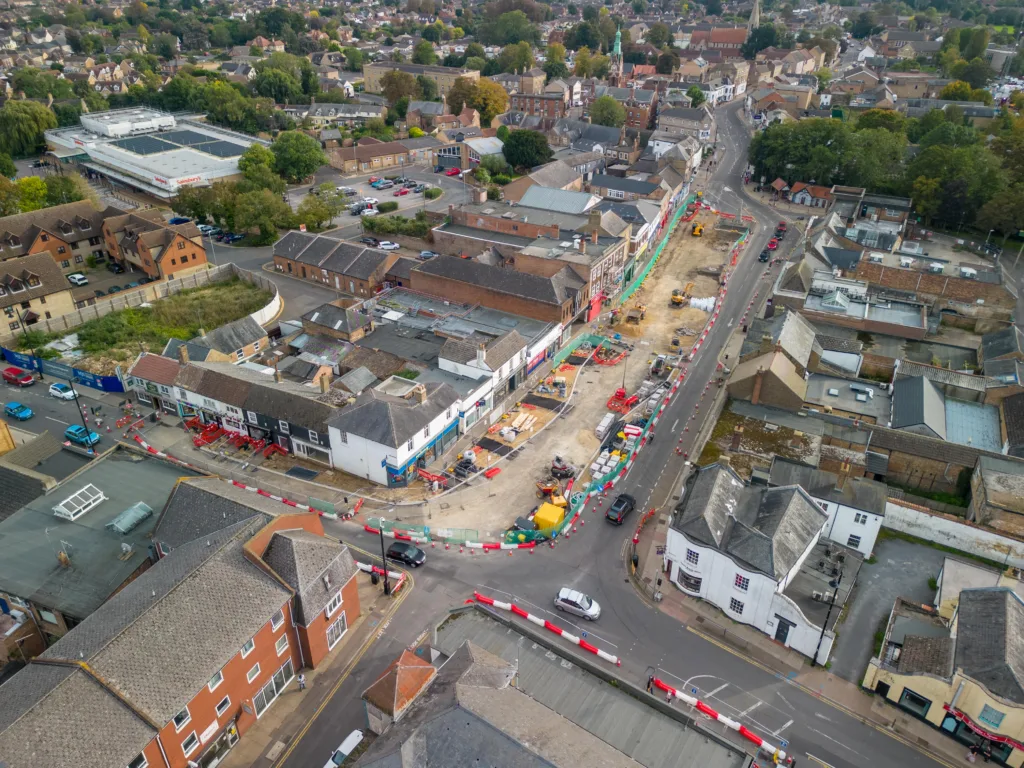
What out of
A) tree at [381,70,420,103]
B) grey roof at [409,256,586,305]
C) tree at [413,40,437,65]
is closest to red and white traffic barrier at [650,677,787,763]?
grey roof at [409,256,586,305]

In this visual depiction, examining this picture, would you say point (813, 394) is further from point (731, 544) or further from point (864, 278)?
point (864, 278)

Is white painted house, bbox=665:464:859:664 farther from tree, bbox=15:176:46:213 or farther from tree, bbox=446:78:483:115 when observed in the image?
tree, bbox=446:78:483:115

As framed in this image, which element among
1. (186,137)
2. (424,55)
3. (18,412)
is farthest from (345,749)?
(424,55)

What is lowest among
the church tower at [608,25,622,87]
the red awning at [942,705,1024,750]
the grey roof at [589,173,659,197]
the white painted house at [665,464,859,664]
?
the red awning at [942,705,1024,750]

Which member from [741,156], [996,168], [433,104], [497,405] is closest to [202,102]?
[433,104]

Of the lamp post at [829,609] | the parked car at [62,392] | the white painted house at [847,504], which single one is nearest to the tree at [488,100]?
the parked car at [62,392]

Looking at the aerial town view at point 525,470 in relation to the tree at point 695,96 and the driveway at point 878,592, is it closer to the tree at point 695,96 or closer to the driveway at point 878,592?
the driveway at point 878,592
